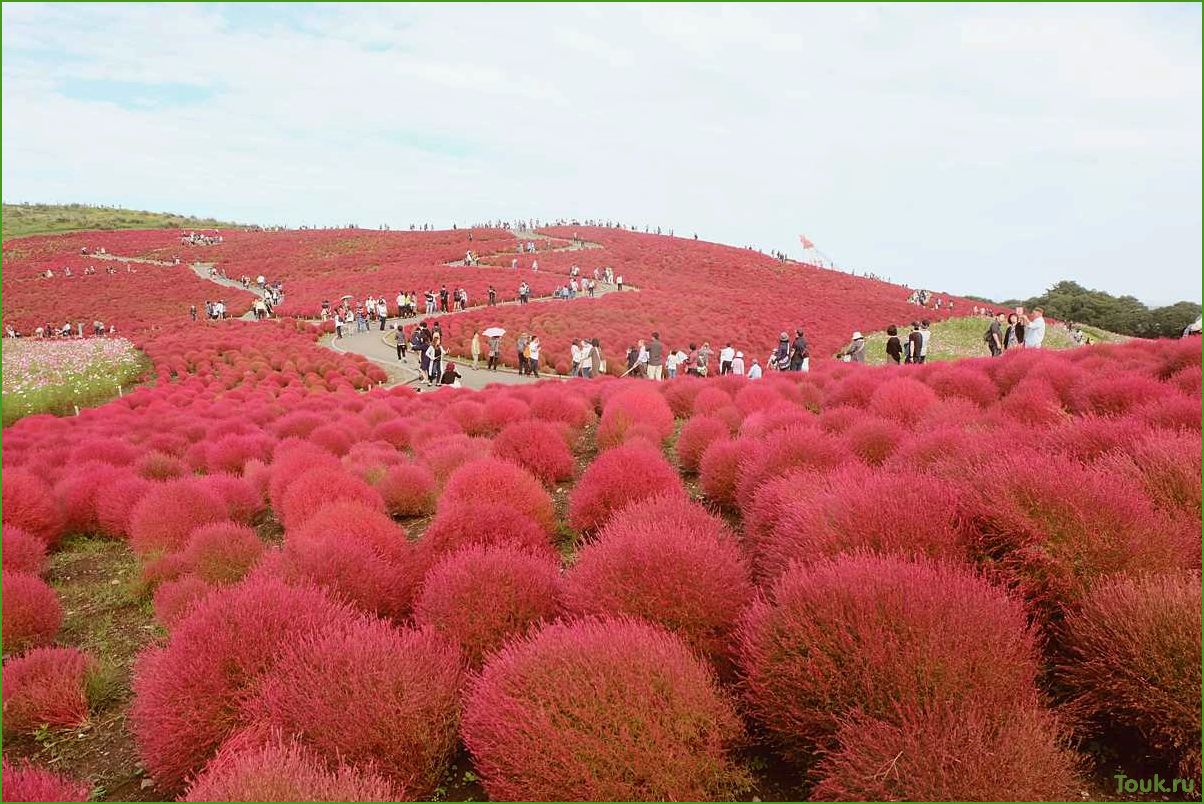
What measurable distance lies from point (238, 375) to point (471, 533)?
21.7 meters

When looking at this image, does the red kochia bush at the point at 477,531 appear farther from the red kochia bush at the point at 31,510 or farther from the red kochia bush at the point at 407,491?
the red kochia bush at the point at 31,510

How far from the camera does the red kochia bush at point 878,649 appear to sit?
2.40m

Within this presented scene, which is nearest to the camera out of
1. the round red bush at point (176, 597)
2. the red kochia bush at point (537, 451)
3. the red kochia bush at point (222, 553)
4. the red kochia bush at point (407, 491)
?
the round red bush at point (176, 597)

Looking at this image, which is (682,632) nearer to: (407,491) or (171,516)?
(407,491)

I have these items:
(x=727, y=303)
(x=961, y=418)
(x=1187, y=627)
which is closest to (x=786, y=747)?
(x=1187, y=627)

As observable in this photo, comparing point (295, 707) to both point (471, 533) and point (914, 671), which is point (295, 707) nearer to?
point (471, 533)

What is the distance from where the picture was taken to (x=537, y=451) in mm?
7695

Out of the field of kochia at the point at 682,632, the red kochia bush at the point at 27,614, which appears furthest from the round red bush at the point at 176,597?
→ the red kochia bush at the point at 27,614

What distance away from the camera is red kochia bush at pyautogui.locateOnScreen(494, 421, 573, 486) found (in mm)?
7590

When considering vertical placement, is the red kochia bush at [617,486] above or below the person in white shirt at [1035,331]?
below

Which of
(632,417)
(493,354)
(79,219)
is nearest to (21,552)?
(632,417)

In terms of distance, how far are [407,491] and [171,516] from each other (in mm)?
2185

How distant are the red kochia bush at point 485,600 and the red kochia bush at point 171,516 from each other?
3879 millimetres

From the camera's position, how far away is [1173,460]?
369 cm
